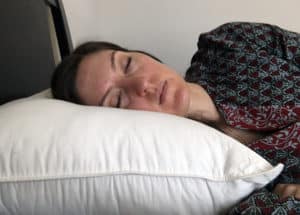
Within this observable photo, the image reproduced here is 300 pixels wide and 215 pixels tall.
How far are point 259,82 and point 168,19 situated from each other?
2.72 feet

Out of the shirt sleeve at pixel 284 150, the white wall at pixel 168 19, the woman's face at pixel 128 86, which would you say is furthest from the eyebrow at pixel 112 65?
the white wall at pixel 168 19

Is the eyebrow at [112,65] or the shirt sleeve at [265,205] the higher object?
the eyebrow at [112,65]

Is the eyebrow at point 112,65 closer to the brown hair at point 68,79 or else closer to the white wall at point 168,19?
the brown hair at point 68,79

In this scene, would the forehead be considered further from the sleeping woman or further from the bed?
the bed

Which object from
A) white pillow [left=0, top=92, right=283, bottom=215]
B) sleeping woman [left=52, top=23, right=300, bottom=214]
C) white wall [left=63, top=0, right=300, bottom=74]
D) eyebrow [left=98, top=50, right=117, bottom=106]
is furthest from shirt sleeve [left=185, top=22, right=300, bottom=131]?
white wall [left=63, top=0, right=300, bottom=74]

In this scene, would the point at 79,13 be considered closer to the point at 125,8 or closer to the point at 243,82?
→ the point at 125,8

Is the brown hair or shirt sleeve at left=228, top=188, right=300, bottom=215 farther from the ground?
the brown hair

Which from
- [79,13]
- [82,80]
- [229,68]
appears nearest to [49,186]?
[82,80]

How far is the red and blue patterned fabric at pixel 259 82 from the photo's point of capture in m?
1.00

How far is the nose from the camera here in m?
1.03

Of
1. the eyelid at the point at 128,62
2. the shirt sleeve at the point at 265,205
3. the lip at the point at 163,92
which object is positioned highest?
the eyelid at the point at 128,62

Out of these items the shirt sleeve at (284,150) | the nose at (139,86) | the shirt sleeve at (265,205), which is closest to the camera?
the shirt sleeve at (265,205)

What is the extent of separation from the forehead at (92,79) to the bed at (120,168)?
0.86 feet

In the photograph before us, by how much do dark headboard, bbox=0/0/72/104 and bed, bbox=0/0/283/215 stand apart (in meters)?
0.35
